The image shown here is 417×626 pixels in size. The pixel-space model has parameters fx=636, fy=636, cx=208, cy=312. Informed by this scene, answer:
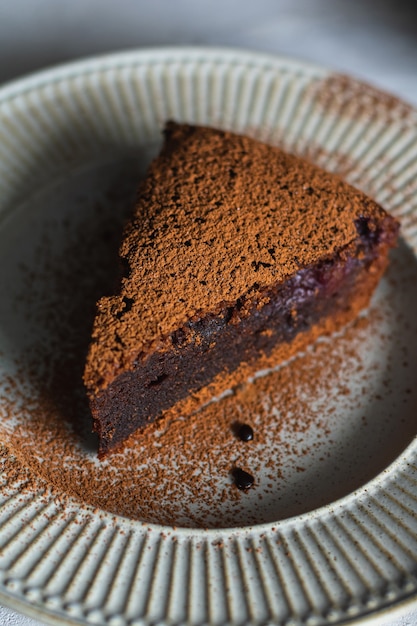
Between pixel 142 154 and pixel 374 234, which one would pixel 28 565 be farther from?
pixel 142 154

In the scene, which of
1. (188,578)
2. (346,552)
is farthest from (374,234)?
(188,578)

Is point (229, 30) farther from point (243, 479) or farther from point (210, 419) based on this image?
point (243, 479)

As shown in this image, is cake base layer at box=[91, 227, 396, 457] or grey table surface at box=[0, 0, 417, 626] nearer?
cake base layer at box=[91, 227, 396, 457]

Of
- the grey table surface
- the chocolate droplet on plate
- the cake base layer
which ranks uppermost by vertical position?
the grey table surface

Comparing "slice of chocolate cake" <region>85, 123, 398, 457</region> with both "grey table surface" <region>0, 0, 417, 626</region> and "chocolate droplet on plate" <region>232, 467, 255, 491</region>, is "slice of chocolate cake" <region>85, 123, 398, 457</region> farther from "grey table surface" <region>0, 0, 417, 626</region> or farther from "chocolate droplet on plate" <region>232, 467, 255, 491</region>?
"grey table surface" <region>0, 0, 417, 626</region>

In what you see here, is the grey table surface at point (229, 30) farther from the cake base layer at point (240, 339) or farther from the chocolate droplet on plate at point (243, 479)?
the chocolate droplet on plate at point (243, 479)

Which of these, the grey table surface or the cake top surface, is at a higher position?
the grey table surface

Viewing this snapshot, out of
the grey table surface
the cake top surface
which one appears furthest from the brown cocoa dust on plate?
the grey table surface

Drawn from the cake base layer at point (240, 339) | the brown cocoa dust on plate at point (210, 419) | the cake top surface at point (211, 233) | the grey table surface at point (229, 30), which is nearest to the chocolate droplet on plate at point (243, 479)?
the brown cocoa dust on plate at point (210, 419)
